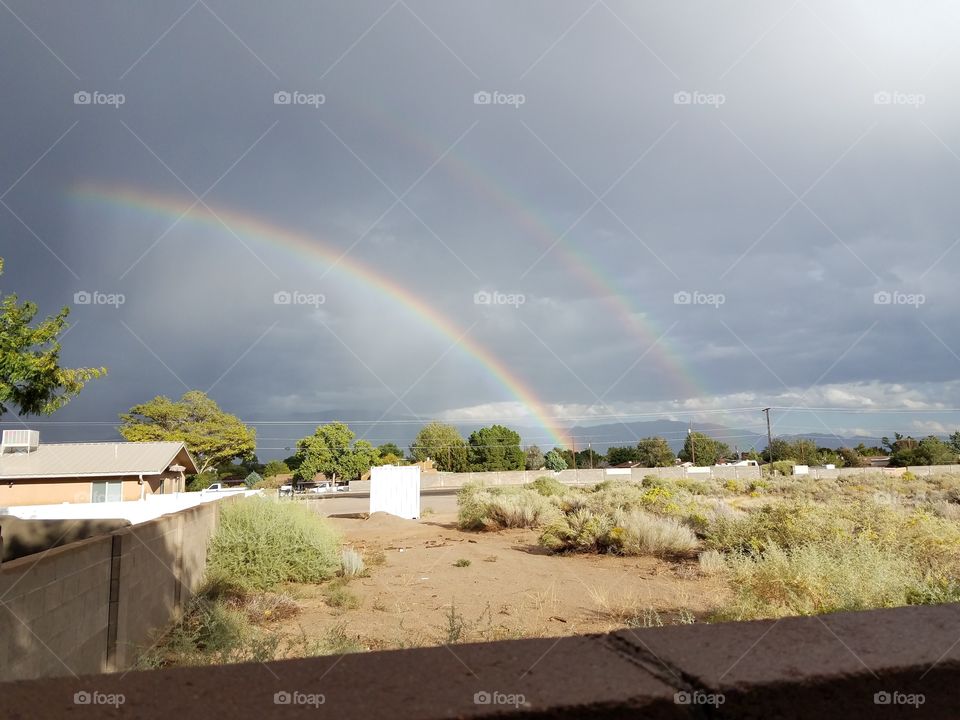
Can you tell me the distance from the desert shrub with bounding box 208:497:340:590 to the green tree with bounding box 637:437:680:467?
82.4 meters

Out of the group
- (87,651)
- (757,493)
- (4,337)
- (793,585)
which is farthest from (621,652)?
(757,493)

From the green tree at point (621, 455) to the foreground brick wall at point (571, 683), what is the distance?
110 meters

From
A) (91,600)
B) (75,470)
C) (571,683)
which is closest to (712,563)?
(91,600)

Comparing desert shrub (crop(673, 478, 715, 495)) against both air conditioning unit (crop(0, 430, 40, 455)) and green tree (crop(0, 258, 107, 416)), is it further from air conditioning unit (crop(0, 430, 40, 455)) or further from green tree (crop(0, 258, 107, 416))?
air conditioning unit (crop(0, 430, 40, 455))

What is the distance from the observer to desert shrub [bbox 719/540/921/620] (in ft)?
22.9

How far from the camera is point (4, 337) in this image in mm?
17484

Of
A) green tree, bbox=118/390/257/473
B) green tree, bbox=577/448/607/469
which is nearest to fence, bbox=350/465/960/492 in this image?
green tree, bbox=118/390/257/473

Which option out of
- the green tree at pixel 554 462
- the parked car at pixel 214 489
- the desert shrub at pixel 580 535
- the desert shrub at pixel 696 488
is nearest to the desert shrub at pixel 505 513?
the desert shrub at pixel 580 535

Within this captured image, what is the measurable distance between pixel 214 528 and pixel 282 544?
1541mm

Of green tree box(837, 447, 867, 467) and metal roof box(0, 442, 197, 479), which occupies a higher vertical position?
metal roof box(0, 442, 197, 479)

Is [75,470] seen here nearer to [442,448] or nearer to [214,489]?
[214,489]

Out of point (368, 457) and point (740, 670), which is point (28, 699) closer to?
point (740, 670)

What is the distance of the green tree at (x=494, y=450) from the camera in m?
85.9

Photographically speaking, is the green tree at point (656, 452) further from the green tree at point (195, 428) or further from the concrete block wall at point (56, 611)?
the concrete block wall at point (56, 611)
